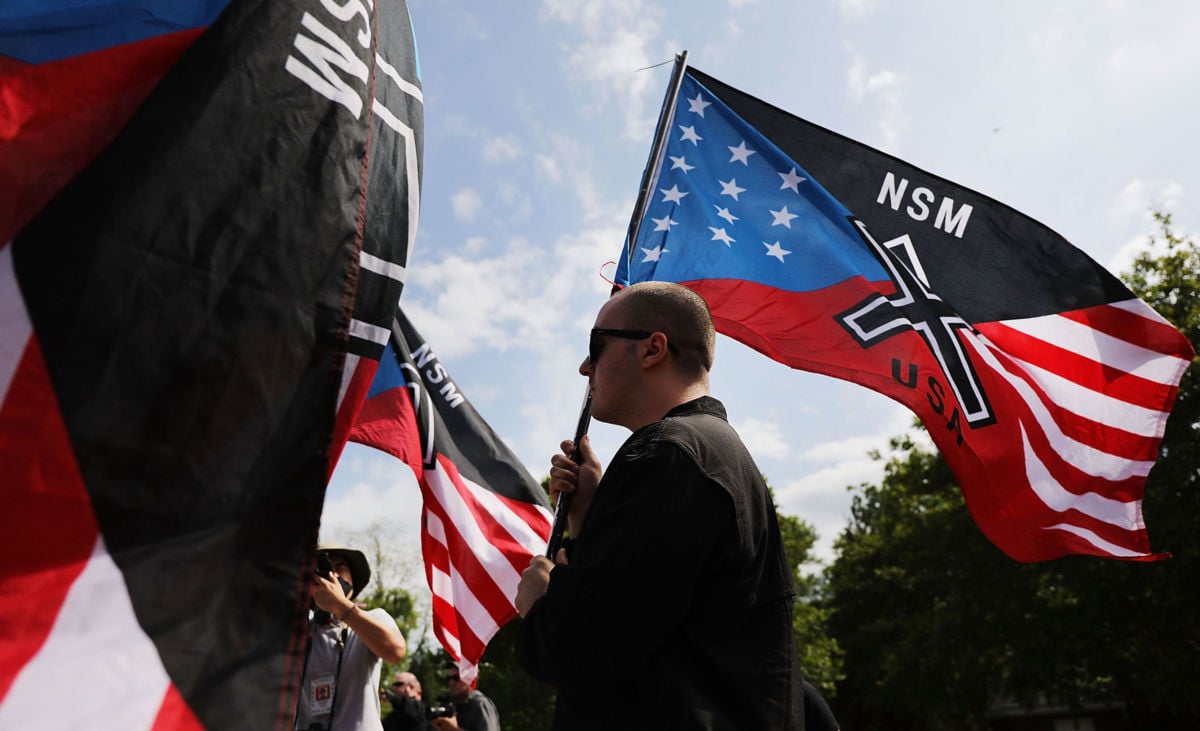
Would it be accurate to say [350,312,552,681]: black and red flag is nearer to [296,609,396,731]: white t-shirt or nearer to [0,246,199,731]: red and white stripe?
[296,609,396,731]: white t-shirt

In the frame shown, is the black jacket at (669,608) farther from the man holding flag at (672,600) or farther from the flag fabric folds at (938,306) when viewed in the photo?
the flag fabric folds at (938,306)

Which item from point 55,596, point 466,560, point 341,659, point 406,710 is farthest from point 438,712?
point 55,596

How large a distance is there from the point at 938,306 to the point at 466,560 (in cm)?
359

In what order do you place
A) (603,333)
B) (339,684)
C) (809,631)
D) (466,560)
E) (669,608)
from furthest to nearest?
1. (809,631)
2. (466,560)
3. (339,684)
4. (603,333)
5. (669,608)

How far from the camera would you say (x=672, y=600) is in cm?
192

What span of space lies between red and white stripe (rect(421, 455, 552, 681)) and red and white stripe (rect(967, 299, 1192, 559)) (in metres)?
3.37

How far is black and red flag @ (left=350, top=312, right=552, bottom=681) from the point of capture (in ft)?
20.2

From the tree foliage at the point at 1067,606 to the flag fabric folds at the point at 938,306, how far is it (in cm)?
1669

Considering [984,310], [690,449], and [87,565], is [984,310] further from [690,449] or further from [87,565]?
[87,565]

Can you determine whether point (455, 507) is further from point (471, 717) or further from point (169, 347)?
point (169, 347)

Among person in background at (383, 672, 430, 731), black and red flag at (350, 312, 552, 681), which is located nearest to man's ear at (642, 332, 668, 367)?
black and red flag at (350, 312, 552, 681)

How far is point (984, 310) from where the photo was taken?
493cm

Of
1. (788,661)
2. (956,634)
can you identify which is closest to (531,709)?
(956,634)

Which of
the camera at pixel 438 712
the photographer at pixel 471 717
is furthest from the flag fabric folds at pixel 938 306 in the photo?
the camera at pixel 438 712
